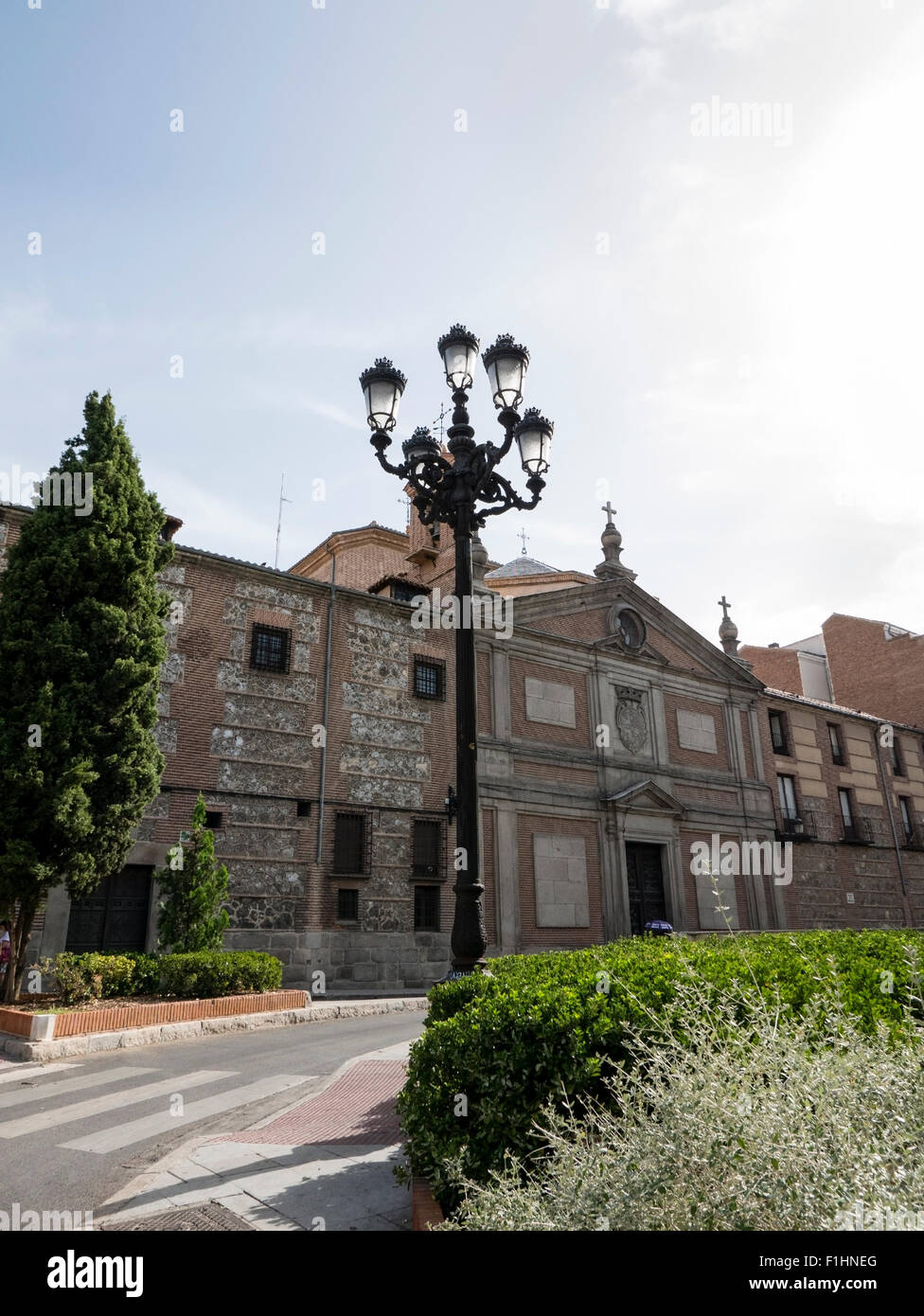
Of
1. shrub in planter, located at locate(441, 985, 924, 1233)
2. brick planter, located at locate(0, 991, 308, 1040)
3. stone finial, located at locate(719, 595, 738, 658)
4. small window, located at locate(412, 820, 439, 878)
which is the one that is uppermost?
stone finial, located at locate(719, 595, 738, 658)

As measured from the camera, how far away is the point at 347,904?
18109 millimetres

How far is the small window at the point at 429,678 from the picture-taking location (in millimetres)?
20781


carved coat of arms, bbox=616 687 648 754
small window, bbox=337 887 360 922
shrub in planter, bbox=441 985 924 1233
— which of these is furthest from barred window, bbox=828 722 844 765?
shrub in planter, bbox=441 985 924 1233

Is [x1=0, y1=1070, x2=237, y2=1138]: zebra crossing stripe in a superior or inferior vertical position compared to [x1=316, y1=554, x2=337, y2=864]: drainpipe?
inferior

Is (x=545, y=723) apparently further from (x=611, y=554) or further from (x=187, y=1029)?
(x=187, y=1029)

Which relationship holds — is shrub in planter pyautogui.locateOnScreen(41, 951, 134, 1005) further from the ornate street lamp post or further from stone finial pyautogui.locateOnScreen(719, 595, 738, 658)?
stone finial pyautogui.locateOnScreen(719, 595, 738, 658)

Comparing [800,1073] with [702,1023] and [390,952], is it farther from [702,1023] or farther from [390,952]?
[390,952]

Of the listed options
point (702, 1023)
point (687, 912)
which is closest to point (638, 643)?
point (687, 912)

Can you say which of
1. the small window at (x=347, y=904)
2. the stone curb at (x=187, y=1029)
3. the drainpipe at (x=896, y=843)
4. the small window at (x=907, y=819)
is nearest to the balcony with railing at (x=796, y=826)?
the drainpipe at (x=896, y=843)

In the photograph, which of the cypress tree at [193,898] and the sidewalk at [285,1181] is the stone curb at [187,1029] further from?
the sidewalk at [285,1181]

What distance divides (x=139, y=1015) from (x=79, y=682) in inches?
191

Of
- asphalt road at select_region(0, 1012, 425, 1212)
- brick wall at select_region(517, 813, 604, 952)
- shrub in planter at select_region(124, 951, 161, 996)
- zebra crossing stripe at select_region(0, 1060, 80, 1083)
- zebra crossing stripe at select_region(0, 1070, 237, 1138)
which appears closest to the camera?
asphalt road at select_region(0, 1012, 425, 1212)

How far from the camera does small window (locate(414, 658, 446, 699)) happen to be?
20.8 metres

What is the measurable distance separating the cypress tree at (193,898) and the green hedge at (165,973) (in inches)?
24.7
